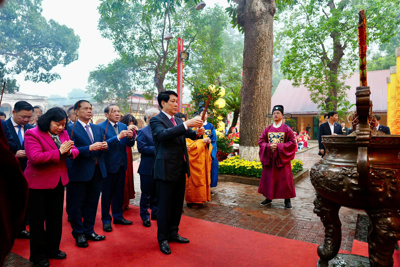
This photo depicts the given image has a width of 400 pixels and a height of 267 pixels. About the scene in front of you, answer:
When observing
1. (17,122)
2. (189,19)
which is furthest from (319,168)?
(189,19)

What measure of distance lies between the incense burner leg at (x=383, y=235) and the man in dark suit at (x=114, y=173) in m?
2.85

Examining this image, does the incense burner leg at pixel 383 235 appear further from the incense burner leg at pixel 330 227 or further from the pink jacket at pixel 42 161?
the pink jacket at pixel 42 161

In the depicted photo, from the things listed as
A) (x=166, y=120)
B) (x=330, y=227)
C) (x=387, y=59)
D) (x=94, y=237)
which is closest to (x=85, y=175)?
(x=94, y=237)

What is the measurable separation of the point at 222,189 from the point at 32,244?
419cm

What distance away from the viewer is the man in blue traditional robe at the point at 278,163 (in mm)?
4691

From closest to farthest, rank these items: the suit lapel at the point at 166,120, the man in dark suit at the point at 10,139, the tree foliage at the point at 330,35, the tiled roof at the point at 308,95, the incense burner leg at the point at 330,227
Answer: the incense burner leg at the point at 330,227 < the suit lapel at the point at 166,120 < the man in dark suit at the point at 10,139 < the tree foliage at the point at 330,35 < the tiled roof at the point at 308,95

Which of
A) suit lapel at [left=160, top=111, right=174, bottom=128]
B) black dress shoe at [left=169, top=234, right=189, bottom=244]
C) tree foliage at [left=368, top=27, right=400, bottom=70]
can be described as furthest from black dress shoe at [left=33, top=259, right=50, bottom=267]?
tree foliage at [left=368, top=27, right=400, bottom=70]

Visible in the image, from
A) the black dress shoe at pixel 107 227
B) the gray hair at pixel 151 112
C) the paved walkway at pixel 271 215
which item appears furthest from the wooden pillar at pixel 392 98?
the black dress shoe at pixel 107 227

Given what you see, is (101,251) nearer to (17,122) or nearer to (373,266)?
(17,122)

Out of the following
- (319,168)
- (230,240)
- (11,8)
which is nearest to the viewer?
(319,168)

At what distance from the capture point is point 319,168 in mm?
2172

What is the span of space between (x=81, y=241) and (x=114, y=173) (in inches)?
39.2

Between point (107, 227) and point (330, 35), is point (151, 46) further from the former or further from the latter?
point (107, 227)

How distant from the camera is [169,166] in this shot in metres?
3.06
